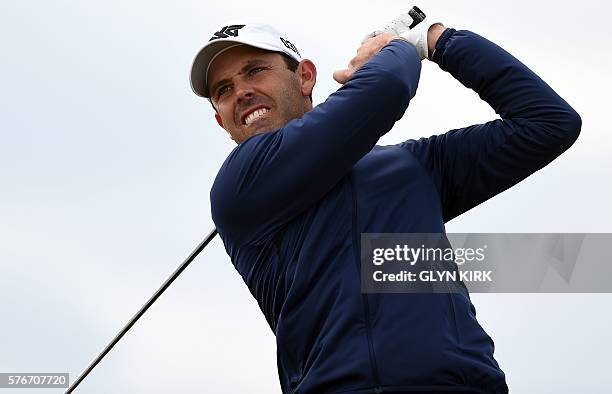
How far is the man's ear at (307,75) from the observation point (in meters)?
3.02

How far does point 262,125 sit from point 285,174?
1.49 feet

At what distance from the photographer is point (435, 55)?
270 centimetres

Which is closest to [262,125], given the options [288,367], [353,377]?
[288,367]

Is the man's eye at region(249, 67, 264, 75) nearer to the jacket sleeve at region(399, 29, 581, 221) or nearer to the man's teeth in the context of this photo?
the man's teeth

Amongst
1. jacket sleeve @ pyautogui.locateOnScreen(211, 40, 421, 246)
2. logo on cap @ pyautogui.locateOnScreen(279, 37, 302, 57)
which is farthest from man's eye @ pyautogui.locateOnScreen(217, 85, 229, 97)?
jacket sleeve @ pyautogui.locateOnScreen(211, 40, 421, 246)

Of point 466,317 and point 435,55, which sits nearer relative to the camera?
point 466,317

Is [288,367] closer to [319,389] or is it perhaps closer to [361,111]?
[319,389]

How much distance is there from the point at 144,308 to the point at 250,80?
240cm

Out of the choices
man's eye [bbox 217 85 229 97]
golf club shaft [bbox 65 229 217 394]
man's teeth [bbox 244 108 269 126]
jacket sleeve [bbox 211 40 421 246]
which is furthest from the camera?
golf club shaft [bbox 65 229 217 394]

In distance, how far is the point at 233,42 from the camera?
2.86m

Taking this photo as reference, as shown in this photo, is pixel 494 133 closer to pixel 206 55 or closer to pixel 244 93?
pixel 244 93

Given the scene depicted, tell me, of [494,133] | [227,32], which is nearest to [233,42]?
[227,32]

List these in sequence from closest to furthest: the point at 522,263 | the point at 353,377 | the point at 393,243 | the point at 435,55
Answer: the point at 353,377 < the point at 393,243 < the point at 435,55 < the point at 522,263

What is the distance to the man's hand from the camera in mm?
2627
